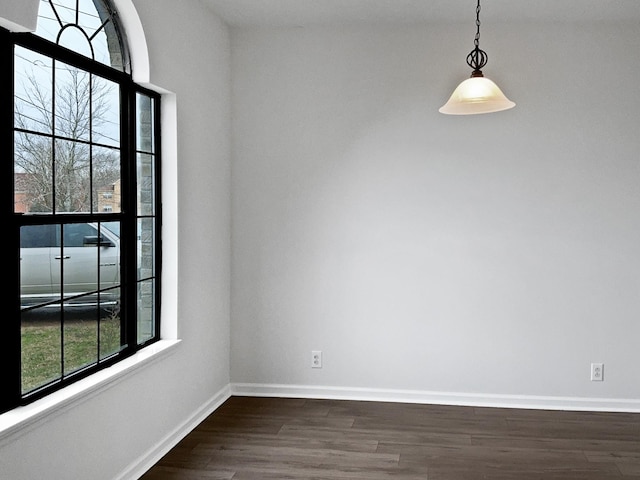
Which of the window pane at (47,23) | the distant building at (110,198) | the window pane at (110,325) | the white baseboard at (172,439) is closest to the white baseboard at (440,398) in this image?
the white baseboard at (172,439)

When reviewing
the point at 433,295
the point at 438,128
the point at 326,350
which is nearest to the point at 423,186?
the point at 438,128

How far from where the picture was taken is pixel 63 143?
3039 millimetres

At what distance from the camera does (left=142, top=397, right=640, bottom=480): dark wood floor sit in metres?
3.68

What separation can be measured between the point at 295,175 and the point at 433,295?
1352mm

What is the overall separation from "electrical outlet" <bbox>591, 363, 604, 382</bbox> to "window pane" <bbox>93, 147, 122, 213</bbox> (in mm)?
3419

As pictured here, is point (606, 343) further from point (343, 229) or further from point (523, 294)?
point (343, 229)

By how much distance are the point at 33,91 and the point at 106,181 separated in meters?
0.72

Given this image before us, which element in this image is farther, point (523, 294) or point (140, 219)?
point (523, 294)

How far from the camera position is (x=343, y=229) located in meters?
5.07

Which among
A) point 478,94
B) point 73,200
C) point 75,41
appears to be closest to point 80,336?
point 73,200

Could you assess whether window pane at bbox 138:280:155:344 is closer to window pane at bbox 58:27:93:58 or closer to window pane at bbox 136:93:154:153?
window pane at bbox 136:93:154:153

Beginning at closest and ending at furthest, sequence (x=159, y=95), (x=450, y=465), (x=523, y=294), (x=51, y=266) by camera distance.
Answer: (x=51, y=266) < (x=450, y=465) < (x=159, y=95) < (x=523, y=294)

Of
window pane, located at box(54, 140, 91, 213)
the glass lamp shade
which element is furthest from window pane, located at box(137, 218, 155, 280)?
the glass lamp shade

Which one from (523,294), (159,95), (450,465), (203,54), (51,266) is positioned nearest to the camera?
(51,266)
